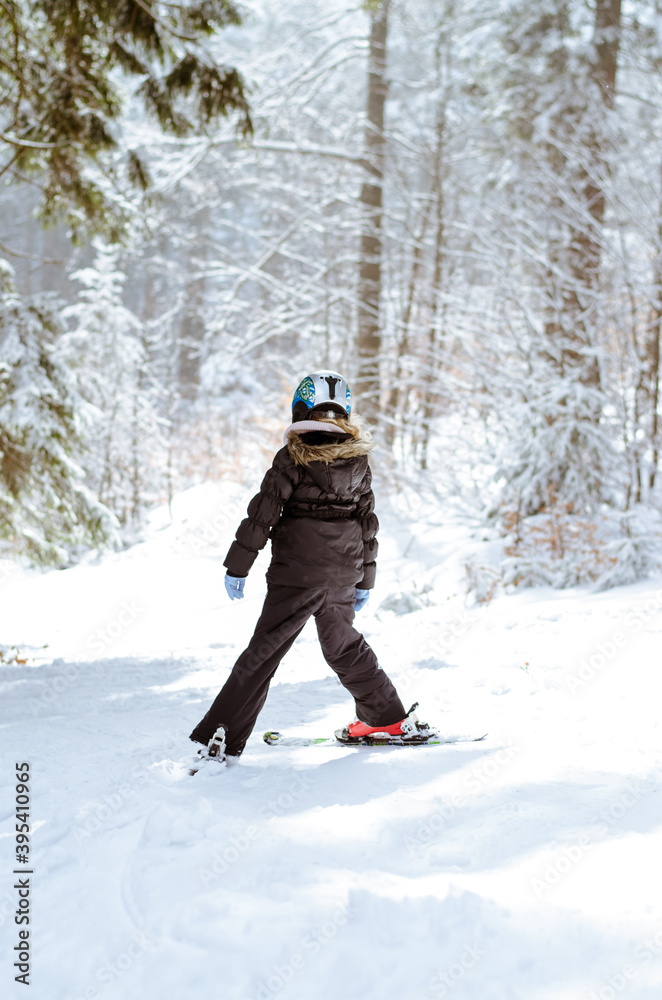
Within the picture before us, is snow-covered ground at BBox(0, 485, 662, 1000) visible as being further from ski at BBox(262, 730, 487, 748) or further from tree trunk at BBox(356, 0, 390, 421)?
tree trunk at BBox(356, 0, 390, 421)

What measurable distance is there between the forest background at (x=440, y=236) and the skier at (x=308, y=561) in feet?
11.9

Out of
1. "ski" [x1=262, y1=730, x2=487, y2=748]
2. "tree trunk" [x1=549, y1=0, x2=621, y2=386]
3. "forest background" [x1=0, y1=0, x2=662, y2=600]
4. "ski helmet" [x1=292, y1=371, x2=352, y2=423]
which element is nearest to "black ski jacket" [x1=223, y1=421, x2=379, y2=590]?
"ski helmet" [x1=292, y1=371, x2=352, y2=423]

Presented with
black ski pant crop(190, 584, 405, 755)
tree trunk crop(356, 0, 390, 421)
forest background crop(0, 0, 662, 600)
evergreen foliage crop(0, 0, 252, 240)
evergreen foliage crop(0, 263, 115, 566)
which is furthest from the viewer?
tree trunk crop(356, 0, 390, 421)

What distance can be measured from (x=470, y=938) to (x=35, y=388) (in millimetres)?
6492

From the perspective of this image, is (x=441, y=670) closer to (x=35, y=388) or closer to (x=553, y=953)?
(x=553, y=953)

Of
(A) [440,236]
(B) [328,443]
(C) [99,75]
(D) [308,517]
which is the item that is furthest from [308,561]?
(A) [440,236]

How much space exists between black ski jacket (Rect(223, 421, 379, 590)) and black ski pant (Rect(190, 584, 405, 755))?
0.30 feet

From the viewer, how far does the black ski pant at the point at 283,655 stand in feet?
10.8

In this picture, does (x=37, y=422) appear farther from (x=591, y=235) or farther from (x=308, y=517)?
(x=591, y=235)

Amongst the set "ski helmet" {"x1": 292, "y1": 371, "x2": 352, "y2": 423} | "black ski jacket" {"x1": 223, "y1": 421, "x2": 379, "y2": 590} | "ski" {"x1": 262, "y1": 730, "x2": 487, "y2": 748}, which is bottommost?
"ski" {"x1": 262, "y1": 730, "x2": 487, "y2": 748}

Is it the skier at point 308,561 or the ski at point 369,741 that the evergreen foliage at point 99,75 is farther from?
the ski at point 369,741

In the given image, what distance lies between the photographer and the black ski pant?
10.8ft

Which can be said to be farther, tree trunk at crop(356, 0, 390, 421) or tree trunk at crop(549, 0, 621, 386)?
tree trunk at crop(356, 0, 390, 421)

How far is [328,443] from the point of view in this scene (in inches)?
133
